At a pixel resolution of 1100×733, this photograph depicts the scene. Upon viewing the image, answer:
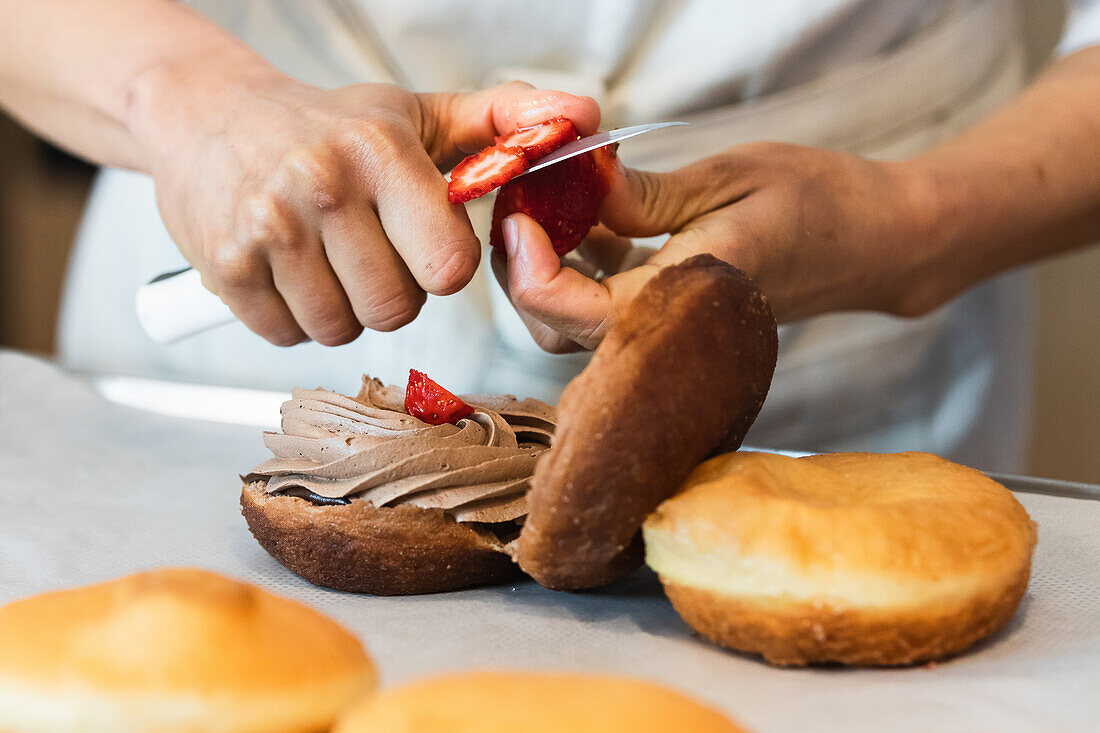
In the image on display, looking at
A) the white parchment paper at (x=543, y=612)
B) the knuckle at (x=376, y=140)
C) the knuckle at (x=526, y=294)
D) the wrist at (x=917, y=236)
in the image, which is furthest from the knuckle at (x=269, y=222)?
the wrist at (x=917, y=236)

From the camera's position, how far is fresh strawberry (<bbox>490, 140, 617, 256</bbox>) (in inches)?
54.8

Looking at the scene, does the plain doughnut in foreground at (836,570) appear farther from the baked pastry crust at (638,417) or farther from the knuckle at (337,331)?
the knuckle at (337,331)

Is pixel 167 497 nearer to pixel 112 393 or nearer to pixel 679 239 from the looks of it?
pixel 112 393

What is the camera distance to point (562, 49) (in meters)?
2.12

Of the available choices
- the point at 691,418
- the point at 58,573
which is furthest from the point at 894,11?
the point at 58,573

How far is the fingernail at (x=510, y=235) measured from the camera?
1374mm

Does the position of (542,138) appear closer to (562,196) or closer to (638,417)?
(562,196)

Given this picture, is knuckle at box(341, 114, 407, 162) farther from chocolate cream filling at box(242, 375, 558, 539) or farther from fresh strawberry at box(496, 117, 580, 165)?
chocolate cream filling at box(242, 375, 558, 539)

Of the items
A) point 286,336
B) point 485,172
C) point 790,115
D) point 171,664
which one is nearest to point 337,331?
point 286,336

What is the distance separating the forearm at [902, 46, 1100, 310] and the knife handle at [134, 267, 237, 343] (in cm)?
138

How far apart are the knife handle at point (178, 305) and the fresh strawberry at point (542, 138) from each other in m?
0.69

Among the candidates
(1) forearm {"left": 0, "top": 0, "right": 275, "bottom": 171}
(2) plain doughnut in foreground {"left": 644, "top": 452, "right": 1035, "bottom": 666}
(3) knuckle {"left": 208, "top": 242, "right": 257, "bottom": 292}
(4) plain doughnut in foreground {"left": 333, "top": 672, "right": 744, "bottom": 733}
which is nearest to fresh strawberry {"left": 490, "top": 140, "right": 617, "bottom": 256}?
(3) knuckle {"left": 208, "top": 242, "right": 257, "bottom": 292}

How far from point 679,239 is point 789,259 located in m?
0.29

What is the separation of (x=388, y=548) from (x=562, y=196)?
1.81 ft
